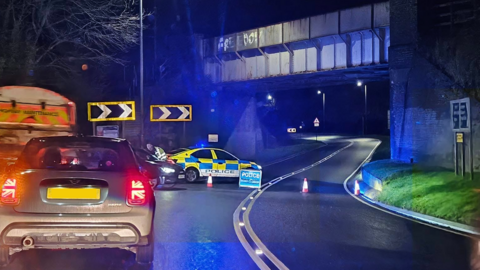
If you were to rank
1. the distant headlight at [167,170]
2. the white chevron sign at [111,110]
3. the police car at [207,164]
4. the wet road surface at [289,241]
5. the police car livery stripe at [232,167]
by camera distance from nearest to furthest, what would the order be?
the wet road surface at [289,241], the distant headlight at [167,170], the police car at [207,164], the police car livery stripe at [232,167], the white chevron sign at [111,110]

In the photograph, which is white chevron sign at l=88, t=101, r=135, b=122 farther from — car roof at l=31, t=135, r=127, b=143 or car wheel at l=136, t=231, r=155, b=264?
car wheel at l=136, t=231, r=155, b=264

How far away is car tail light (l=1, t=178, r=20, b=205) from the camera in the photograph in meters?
5.75

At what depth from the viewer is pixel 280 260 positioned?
7109mm

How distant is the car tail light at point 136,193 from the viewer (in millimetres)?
6031

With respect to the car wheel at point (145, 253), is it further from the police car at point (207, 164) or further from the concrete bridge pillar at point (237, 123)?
the concrete bridge pillar at point (237, 123)

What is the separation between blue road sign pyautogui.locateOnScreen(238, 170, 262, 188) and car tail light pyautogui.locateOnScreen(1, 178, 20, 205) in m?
13.0

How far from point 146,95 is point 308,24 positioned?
43.3 feet

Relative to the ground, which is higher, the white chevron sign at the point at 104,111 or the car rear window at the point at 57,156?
the white chevron sign at the point at 104,111

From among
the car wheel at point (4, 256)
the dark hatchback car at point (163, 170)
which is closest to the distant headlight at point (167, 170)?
the dark hatchback car at point (163, 170)

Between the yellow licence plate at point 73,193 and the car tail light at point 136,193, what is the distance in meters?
0.37

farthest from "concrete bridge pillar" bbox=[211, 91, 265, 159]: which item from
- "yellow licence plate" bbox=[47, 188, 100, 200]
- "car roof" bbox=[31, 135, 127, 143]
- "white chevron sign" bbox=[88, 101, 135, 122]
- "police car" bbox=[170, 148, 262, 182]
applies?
"yellow licence plate" bbox=[47, 188, 100, 200]

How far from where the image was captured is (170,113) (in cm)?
2438

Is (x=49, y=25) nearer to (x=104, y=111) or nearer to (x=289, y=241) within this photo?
(x=104, y=111)

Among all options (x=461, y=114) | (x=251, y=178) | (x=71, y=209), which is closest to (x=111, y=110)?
(x=251, y=178)
